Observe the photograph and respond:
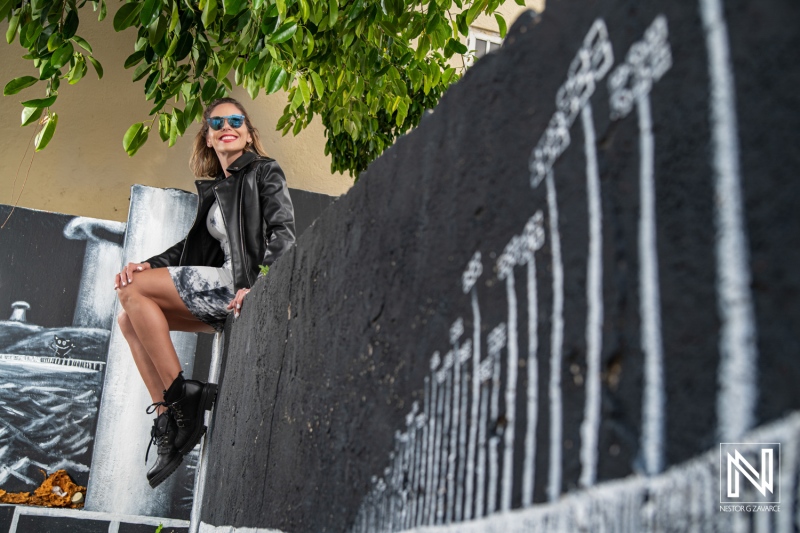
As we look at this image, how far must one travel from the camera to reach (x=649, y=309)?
28.1 inches

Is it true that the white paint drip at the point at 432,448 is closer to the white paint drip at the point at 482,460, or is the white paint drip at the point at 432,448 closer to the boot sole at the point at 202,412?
the white paint drip at the point at 482,460

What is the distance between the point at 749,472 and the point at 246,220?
318cm

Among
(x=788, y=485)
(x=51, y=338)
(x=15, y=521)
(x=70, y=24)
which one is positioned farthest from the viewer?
(x=51, y=338)

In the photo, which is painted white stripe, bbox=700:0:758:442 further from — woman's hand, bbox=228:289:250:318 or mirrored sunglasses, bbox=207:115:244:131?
mirrored sunglasses, bbox=207:115:244:131

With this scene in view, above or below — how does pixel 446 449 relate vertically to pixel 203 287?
below

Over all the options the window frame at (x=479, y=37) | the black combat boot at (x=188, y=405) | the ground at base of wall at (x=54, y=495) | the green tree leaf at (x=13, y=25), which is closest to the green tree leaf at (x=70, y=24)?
the green tree leaf at (x=13, y=25)

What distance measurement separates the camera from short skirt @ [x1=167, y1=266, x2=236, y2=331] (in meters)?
3.57

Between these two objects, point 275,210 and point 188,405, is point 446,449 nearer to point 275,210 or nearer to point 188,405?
point 275,210

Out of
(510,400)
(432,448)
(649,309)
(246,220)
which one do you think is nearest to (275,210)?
(246,220)

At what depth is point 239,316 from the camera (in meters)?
3.42

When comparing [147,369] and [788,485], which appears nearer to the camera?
[788,485]

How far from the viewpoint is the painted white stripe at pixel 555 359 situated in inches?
32.2

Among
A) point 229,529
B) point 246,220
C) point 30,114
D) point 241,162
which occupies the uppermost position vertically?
point 241,162

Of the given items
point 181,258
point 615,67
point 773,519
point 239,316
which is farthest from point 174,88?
point 773,519
